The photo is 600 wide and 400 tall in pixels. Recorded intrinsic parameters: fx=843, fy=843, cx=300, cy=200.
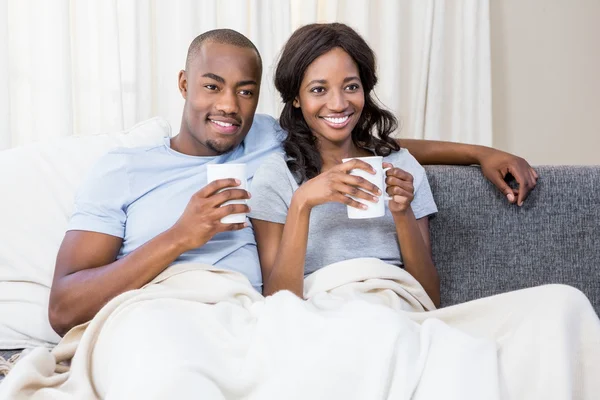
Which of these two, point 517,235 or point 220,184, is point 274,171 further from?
point 517,235

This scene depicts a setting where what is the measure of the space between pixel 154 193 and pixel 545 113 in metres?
1.85

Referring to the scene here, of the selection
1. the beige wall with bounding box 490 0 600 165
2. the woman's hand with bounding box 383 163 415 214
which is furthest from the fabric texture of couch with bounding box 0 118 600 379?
the beige wall with bounding box 490 0 600 165

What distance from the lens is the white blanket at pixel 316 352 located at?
1.20 meters

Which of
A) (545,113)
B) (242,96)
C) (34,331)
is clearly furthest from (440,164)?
(545,113)

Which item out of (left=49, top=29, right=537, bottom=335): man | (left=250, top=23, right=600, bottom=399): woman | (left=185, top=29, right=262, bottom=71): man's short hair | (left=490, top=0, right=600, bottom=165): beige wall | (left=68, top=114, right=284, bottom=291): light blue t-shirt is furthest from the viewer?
(left=490, top=0, right=600, bottom=165): beige wall

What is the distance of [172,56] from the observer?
8.05 feet

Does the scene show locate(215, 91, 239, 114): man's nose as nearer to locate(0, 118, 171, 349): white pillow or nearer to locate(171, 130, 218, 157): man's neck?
locate(171, 130, 218, 157): man's neck

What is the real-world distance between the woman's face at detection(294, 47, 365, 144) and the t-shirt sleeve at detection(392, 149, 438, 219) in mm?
168

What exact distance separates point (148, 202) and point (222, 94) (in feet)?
0.92

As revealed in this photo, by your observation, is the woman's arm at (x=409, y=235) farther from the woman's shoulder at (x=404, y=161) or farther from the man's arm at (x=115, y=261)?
the man's arm at (x=115, y=261)

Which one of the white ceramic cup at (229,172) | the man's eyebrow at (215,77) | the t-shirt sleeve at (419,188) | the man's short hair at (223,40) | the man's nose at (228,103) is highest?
the man's short hair at (223,40)

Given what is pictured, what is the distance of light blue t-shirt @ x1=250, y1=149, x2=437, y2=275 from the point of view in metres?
1.78

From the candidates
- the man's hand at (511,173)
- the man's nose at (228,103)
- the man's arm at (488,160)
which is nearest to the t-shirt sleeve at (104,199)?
the man's nose at (228,103)

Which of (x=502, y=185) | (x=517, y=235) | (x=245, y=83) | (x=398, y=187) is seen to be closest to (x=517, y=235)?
(x=517, y=235)
